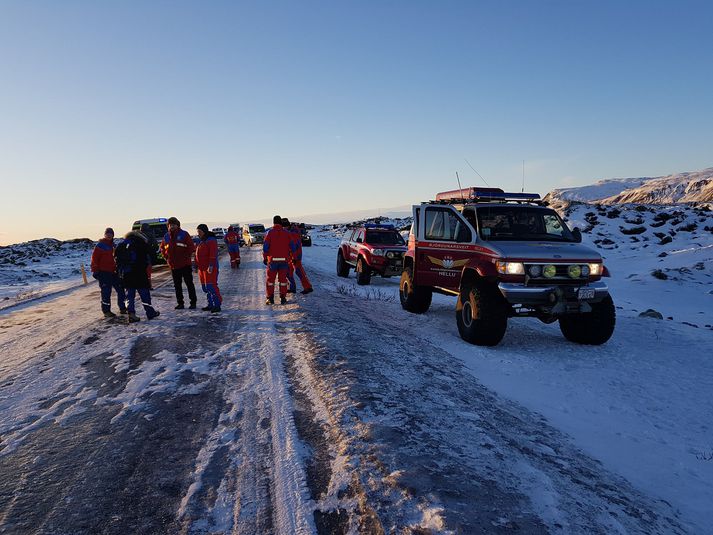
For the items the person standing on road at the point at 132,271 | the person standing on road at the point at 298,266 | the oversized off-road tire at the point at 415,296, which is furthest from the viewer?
the person standing on road at the point at 298,266

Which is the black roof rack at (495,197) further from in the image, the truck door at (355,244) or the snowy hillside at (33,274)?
the snowy hillside at (33,274)

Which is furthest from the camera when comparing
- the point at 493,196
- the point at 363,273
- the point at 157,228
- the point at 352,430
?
the point at 157,228

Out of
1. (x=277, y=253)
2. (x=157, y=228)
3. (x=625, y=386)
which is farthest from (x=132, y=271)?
(x=157, y=228)

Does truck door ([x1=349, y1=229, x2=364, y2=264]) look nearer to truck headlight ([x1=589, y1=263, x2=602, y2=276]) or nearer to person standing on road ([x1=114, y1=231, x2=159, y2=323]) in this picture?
person standing on road ([x1=114, y1=231, x2=159, y2=323])

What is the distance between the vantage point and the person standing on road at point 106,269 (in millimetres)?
8945

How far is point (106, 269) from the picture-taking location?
905cm

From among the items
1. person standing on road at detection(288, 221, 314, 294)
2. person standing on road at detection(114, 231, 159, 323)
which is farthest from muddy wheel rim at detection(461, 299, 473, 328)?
person standing on road at detection(114, 231, 159, 323)

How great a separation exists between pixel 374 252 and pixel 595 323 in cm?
761

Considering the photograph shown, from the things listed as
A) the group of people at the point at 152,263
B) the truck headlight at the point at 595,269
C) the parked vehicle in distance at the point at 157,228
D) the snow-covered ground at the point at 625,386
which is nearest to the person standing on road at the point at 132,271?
the group of people at the point at 152,263

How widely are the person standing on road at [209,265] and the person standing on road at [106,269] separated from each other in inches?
65.3

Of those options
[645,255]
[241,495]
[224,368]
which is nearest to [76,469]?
[241,495]

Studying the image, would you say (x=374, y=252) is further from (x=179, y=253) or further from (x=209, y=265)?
(x=179, y=253)

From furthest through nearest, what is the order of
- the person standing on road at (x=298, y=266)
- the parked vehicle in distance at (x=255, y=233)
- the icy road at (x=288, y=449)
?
the parked vehicle in distance at (x=255, y=233) < the person standing on road at (x=298, y=266) < the icy road at (x=288, y=449)

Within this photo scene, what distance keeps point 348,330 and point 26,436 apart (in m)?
4.40
